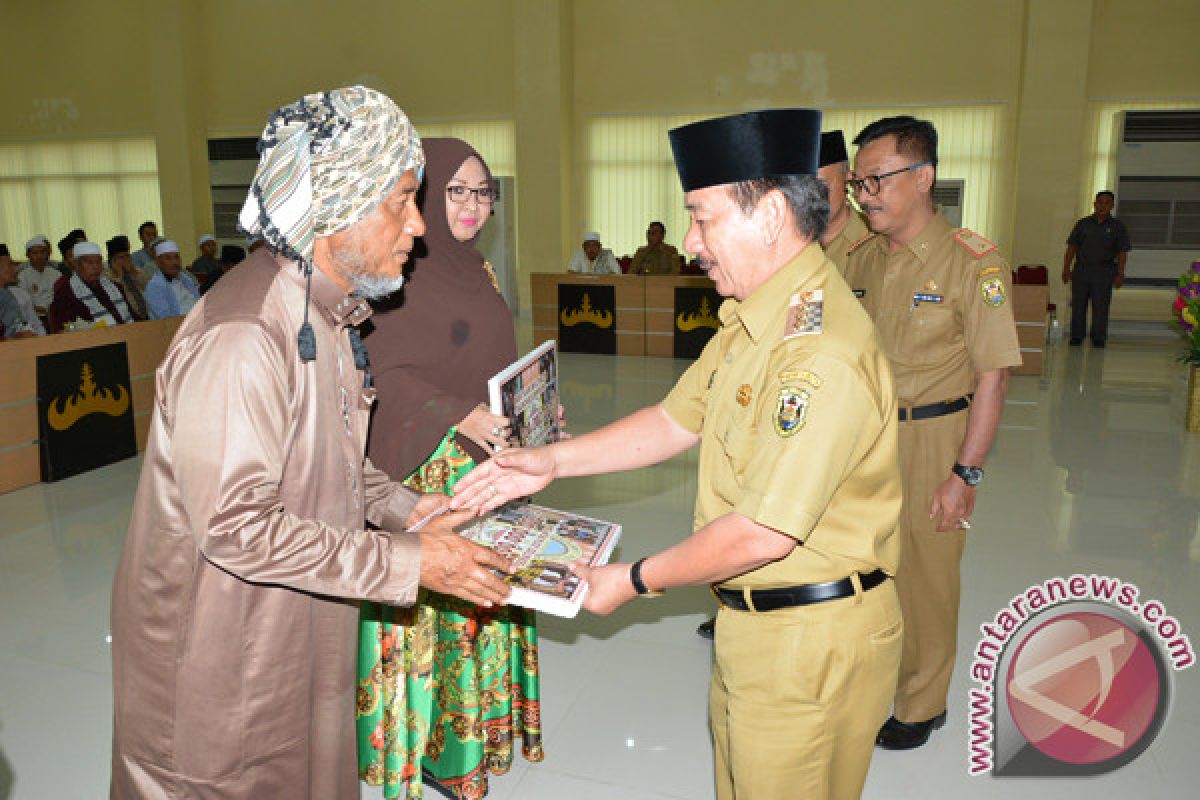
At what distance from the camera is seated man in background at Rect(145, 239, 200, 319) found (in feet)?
24.8

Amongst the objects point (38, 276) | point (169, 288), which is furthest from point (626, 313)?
point (38, 276)

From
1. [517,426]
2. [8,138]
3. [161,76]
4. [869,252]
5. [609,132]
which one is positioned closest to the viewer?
[517,426]

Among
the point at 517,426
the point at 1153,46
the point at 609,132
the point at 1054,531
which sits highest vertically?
the point at 1153,46

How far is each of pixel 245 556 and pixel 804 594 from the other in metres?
0.88

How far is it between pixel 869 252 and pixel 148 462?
84.6 inches

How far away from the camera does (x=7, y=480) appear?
4.98 metres

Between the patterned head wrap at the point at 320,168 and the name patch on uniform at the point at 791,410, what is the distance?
0.73m

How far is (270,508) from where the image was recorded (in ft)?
4.13

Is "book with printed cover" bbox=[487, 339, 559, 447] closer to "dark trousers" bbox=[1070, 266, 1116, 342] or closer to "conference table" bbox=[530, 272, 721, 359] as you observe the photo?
"conference table" bbox=[530, 272, 721, 359]

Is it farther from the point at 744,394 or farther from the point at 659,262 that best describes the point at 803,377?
the point at 659,262

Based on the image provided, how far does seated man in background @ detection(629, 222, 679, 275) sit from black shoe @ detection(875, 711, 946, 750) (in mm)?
8333

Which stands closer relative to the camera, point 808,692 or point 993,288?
point 808,692

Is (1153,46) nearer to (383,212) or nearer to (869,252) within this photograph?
(869,252)

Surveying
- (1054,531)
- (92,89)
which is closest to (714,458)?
(1054,531)
